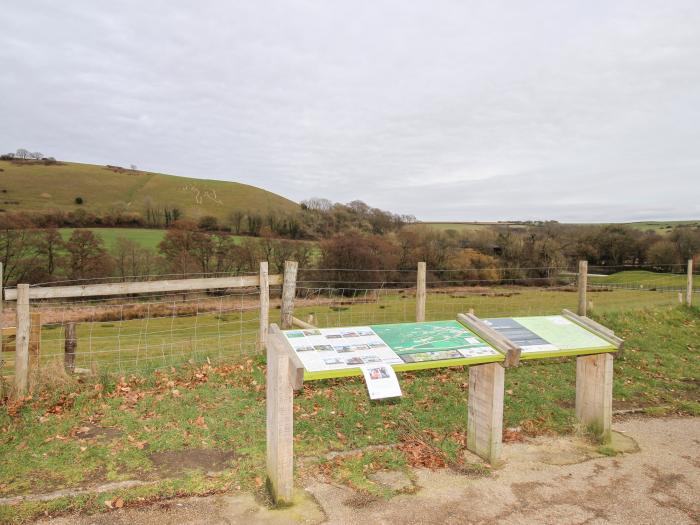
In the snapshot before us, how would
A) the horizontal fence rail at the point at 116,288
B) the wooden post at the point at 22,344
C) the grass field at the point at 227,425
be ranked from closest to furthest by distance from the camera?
1. the grass field at the point at 227,425
2. the wooden post at the point at 22,344
3. the horizontal fence rail at the point at 116,288

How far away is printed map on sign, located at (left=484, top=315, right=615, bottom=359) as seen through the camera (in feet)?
15.5

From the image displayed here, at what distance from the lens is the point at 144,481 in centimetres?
410

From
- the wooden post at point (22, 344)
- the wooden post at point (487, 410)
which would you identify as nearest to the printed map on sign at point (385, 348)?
the wooden post at point (487, 410)

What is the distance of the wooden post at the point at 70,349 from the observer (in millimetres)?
6570

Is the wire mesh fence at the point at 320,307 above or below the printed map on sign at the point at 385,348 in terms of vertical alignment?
below

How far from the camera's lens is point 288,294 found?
7641 mm

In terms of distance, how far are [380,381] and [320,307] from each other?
47.3 ft

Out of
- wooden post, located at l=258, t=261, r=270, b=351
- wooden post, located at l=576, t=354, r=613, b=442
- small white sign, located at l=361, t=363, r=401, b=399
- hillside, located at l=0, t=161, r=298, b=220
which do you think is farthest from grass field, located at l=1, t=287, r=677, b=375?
hillside, located at l=0, t=161, r=298, b=220

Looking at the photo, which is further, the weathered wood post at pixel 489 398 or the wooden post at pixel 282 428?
the weathered wood post at pixel 489 398

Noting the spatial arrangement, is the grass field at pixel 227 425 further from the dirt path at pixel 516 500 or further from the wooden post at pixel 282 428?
the wooden post at pixel 282 428

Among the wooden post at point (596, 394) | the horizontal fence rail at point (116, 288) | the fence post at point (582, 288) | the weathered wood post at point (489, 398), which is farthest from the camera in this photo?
the fence post at point (582, 288)

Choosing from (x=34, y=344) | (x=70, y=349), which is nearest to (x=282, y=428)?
(x=34, y=344)

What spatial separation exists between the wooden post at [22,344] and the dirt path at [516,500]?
120 inches

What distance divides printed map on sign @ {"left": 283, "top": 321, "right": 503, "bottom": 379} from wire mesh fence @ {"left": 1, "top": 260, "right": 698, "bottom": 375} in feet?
11.2
